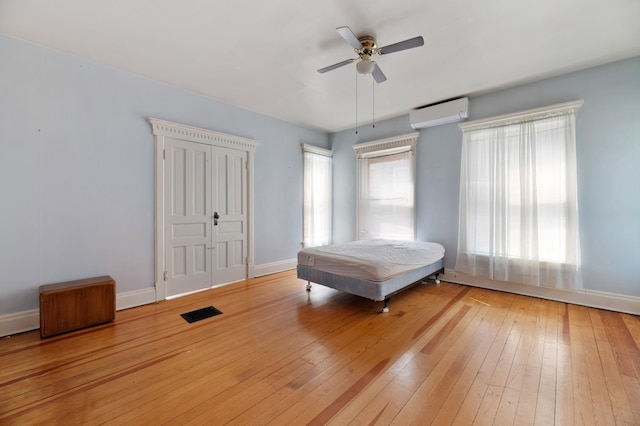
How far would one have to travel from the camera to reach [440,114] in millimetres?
4191

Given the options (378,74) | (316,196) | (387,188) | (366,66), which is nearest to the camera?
(366,66)

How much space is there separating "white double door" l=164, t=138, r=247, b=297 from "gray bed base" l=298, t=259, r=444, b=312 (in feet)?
4.36

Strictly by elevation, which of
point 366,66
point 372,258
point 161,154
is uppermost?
point 366,66

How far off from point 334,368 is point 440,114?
3.97 meters

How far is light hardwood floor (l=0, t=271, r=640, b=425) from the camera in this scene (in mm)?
1590

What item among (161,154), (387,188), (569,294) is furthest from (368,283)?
(161,154)

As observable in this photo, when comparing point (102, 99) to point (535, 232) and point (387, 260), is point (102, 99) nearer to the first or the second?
point (387, 260)

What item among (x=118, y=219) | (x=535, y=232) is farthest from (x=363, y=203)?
(x=118, y=219)

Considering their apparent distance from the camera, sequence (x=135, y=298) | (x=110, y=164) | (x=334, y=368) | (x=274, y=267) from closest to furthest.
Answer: (x=334, y=368) → (x=110, y=164) → (x=135, y=298) → (x=274, y=267)

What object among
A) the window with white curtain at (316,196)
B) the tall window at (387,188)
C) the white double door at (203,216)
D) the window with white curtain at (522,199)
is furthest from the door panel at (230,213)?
the window with white curtain at (522,199)

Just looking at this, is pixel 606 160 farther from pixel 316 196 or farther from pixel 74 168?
pixel 74 168

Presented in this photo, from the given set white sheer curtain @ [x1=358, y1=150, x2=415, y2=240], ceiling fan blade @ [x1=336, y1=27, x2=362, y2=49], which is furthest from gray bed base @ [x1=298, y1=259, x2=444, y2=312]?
ceiling fan blade @ [x1=336, y1=27, x2=362, y2=49]

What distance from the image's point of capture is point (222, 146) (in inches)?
163

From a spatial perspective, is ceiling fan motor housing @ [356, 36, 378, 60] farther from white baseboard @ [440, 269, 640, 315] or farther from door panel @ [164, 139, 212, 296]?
white baseboard @ [440, 269, 640, 315]
